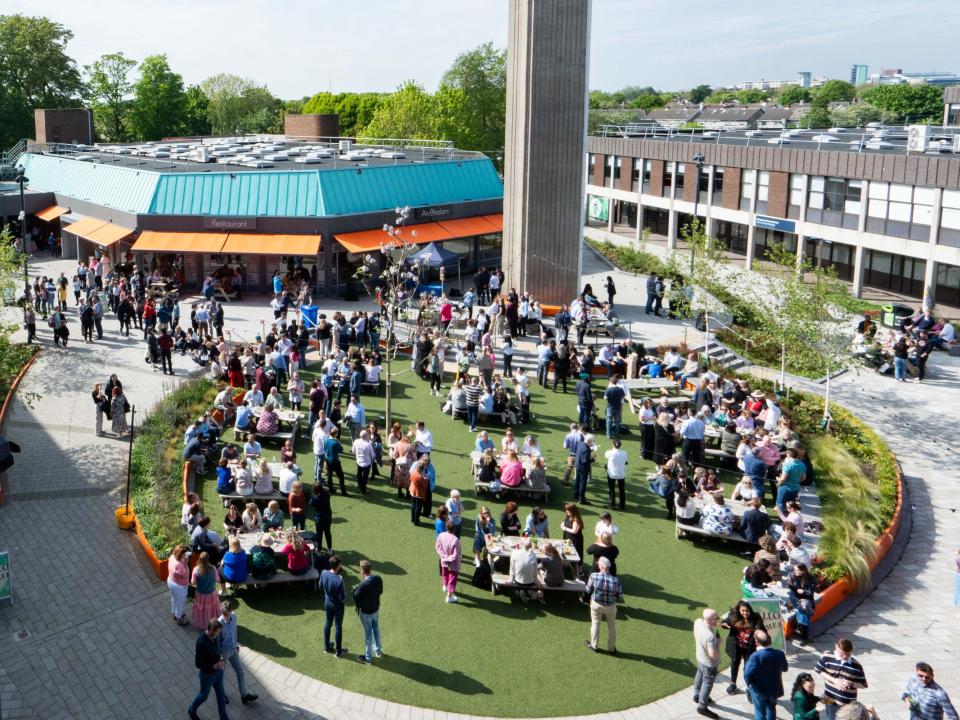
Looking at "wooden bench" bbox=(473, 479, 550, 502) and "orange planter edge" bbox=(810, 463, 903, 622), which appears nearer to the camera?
"orange planter edge" bbox=(810, 463, 903, 622)

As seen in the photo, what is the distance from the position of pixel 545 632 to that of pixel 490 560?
1561 millimetres

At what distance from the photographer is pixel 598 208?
57094 millimetres

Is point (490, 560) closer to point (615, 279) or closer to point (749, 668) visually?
point (749, 668)

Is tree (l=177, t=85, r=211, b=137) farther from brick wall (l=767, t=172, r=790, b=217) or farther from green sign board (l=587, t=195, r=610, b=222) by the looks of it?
brick wall (l=767, t=172, r=790, b=217)

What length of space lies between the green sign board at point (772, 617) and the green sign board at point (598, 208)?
44.4m

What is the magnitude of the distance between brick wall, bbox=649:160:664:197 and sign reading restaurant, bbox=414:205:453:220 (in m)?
15.5

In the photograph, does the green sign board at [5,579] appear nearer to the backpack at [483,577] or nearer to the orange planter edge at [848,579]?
the backpack at [483,577]

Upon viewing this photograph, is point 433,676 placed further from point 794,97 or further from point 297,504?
point 794,97

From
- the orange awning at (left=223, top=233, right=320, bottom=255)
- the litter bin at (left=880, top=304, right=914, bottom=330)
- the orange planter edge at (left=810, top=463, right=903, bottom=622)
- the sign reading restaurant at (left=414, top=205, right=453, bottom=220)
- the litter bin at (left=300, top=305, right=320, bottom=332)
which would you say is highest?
the sign reading restaurant at (left=414, top=205, right=453, bottom=220)

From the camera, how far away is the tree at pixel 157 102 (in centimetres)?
8525

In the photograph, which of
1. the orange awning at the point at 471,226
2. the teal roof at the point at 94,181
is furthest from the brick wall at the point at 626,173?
the teal roof at the point at 94,181

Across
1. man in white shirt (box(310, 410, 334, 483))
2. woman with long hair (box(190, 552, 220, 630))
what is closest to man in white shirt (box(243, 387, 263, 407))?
man in white shirt (box(310, 410, 334, 483))

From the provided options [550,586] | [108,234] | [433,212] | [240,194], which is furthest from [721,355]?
[108,234]

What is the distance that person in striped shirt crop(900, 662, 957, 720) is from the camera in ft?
34.2
